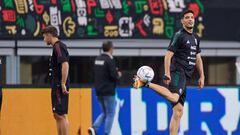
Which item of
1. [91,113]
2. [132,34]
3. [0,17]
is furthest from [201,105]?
[0,17]

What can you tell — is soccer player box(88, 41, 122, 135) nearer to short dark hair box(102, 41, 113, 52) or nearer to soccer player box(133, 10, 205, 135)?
short dark hair box(102, 41, 113, 52)

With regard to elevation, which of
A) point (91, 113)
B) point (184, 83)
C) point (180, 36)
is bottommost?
point (91, 113)

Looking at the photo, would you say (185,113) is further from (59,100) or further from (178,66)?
(59,100)

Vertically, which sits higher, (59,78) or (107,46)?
(107,46)

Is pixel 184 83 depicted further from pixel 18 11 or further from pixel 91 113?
pixel 18 11

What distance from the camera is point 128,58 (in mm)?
16250

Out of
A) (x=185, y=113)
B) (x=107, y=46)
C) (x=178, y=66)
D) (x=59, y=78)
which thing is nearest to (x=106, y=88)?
(x=107, y=46)

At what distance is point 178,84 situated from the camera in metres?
9.48

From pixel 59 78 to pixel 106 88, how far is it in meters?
1.60

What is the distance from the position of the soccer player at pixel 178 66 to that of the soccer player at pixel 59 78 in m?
1.14

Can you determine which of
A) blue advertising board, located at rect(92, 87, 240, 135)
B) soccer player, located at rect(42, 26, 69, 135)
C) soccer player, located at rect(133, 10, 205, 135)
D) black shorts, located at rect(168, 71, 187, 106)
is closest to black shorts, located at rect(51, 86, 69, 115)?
soccer player, located at rect(42, 26, 69, 135)

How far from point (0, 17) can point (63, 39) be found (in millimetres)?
1467

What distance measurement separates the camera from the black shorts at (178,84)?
9.44m

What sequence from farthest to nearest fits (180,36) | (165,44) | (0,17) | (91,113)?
(165,44), (0,17), (91,113), (180,36)
